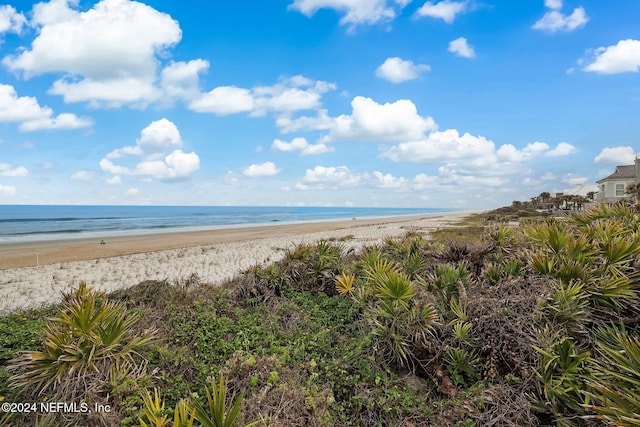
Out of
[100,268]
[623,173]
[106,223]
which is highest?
[623,173]

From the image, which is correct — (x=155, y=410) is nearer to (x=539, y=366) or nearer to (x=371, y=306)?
(x=371, y=306)

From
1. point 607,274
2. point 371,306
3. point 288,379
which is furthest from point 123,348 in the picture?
point 607,274

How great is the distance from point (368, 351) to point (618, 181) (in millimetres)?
48608

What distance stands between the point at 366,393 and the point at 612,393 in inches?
93.0

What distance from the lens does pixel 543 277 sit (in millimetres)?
5469

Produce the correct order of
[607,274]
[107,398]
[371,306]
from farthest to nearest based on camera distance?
[371,306] < [607,274] < [107,398]

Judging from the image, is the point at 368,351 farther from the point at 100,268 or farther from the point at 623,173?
the point at 623,173

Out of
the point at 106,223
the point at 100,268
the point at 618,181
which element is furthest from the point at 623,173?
the point at 106,223

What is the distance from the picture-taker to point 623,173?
4066cm

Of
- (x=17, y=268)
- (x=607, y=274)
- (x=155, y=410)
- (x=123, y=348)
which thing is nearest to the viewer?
(x=155, y=410)

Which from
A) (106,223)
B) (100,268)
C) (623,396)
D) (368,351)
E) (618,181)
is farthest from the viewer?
(106,223)

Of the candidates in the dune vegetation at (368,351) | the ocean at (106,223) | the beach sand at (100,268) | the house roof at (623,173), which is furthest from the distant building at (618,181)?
the dune vegetation at (368,351)

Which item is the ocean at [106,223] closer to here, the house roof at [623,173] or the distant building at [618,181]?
the distant building at [618,181]

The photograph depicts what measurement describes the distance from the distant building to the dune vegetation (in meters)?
42.9
